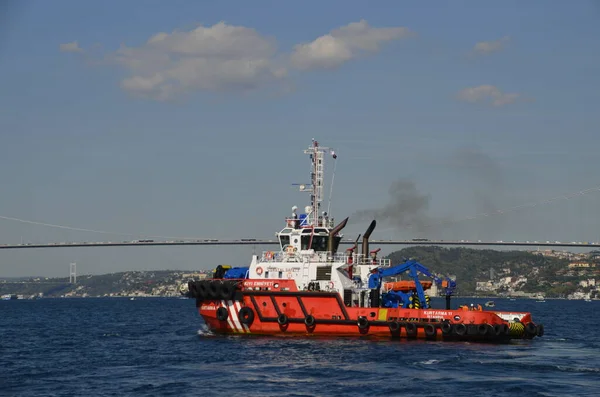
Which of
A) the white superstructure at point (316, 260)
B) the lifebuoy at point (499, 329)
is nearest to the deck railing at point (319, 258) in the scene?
the white superstructure at point (316, 260)

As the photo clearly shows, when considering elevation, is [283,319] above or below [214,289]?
below

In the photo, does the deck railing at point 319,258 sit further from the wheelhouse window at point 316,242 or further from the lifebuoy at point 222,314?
the lifebuoy at point 222,314

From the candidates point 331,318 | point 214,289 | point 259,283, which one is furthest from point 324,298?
point 214,289

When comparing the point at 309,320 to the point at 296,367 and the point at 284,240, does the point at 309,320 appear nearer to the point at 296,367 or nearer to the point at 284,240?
the point at 284,240

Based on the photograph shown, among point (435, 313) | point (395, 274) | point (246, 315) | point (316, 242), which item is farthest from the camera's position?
point (316, 242)

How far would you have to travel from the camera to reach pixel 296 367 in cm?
3253

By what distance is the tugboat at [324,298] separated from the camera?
1572 inches

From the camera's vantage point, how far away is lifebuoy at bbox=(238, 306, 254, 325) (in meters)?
41.6

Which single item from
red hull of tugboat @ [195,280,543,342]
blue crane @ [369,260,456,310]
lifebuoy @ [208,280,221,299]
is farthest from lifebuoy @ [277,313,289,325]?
blue crane @ [369,260,456,310]

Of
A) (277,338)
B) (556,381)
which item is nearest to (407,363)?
(556,381)

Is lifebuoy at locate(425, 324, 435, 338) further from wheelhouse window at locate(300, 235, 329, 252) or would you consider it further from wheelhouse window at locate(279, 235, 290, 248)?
wheelhouse window at locate(279, 235, 290, 248)

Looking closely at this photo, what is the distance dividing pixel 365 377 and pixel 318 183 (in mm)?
16123

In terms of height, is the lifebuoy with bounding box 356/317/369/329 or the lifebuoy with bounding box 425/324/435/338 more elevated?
the lifebuoy with bounding box 356/317/369/329

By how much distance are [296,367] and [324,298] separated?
8.40 meters
